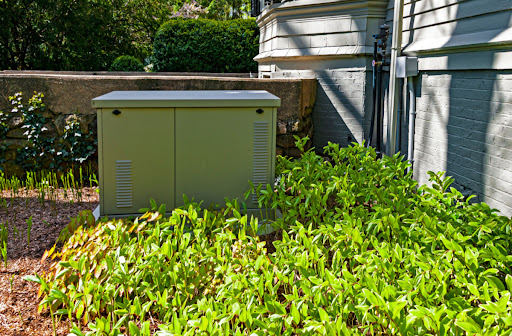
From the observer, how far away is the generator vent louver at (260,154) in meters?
4.04

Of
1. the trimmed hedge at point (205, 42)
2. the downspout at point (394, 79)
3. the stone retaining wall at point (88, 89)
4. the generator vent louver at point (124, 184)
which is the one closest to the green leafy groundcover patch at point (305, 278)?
the generator vent louver at point (124, 184)

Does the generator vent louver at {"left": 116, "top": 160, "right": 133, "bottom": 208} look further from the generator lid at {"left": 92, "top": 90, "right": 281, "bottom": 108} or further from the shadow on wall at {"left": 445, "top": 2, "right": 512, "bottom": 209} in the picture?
the shadow on wall at {"left": 445, "top": 2, "right": 512, "bottom": 209}

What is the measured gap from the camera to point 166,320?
2518 millimetres

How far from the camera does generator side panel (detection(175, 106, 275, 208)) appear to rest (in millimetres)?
3939

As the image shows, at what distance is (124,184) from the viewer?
393cm

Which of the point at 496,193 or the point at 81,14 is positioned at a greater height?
the point at 81,14

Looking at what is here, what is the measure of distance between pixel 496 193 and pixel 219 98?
7.02 ft

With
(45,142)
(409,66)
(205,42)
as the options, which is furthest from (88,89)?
(205,42)

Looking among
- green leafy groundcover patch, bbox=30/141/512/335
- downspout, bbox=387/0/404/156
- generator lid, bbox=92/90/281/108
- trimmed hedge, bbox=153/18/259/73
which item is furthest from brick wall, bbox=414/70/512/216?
trimmed hedge, bbox=153/18/259/73

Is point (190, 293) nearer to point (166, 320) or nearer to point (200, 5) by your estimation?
point (166, 320)

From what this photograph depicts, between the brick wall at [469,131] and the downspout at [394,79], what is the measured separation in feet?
0.81

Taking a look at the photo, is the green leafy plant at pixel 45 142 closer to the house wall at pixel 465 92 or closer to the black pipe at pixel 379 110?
the black pipe at pixel 379 110

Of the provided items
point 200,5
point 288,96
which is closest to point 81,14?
point 200,5

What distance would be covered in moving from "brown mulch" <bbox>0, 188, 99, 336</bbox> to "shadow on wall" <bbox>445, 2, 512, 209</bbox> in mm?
3045
